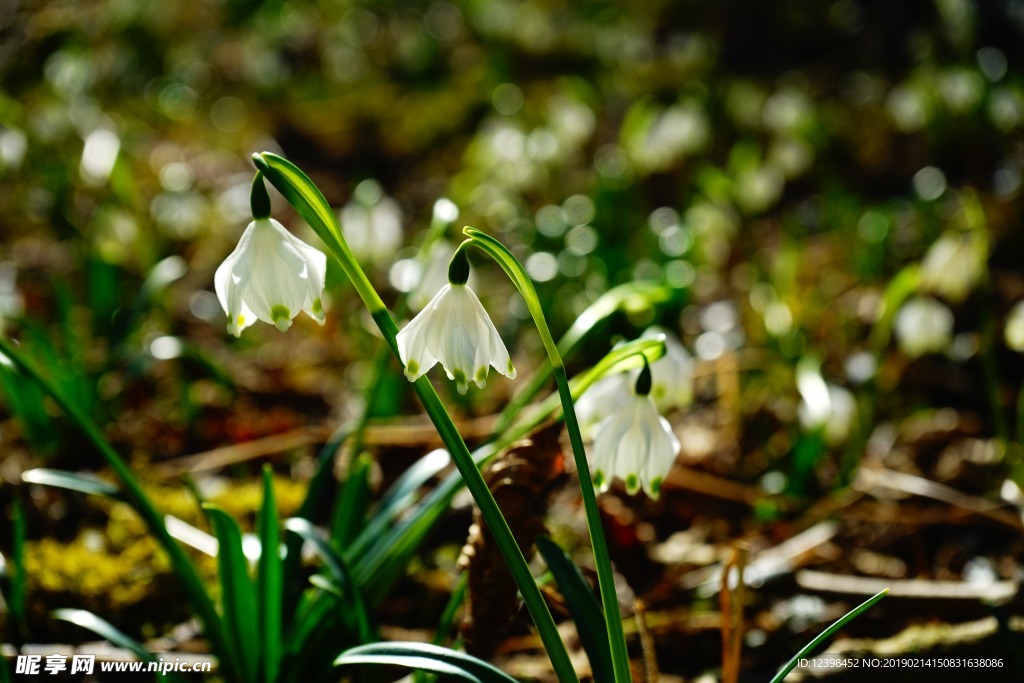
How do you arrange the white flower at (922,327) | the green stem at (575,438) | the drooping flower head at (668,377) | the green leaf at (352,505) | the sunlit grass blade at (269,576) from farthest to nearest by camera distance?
1. the white flower at (922,327)
2. the drooping flower head at (668,377)
3. the green leaf at (352,505)
4. the sunlit grass blade at (269,576)
5. the green stem at (575,438)

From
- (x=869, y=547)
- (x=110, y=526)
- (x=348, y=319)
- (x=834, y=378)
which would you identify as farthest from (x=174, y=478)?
(x=834, y=378)

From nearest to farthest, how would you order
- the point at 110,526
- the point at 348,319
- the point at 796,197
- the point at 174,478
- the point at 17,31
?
the point at 110,526, the point at 174,478, the point at 348,319, the point at 796,197, the point at 17,31

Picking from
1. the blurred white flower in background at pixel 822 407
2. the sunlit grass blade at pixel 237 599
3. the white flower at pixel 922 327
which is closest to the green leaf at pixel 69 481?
the sunlit grass blade at pixel 237 599

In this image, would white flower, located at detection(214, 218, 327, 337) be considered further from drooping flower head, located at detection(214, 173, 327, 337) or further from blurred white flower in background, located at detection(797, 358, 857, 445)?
blurred white flower in background, located at detection(797, 358, 857, 445)

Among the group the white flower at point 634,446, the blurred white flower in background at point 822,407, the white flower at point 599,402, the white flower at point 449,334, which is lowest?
the white flower at point 634,446

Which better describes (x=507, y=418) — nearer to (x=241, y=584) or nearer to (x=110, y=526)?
(x=241, y=584)

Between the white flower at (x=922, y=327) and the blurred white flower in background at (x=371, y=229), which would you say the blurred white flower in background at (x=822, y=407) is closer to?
the white flower at (x=922, y=327)
